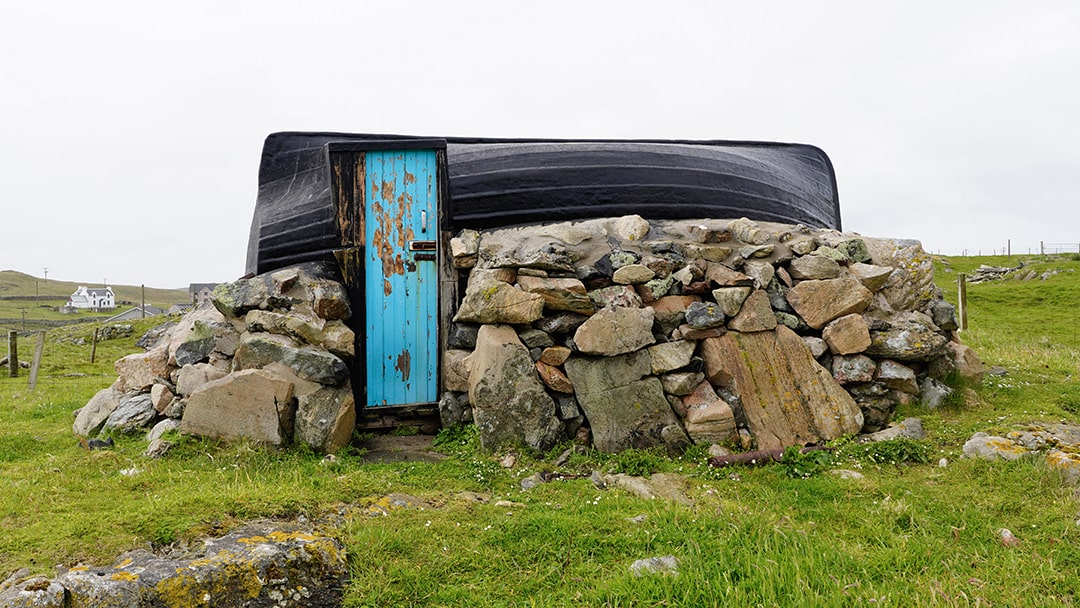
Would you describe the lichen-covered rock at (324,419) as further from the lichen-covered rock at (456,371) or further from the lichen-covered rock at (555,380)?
the lichen-covered rock at (555,380)

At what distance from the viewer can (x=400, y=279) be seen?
833 centimetres

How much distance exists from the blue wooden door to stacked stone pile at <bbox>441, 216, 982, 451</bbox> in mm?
630

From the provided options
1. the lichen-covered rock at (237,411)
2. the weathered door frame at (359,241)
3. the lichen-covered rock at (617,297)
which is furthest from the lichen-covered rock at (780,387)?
the lichen-covered rock at (237,411)

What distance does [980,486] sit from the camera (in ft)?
17.3

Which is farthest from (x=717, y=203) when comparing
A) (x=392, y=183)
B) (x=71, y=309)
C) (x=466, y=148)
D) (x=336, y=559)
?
(x=71, y=309)

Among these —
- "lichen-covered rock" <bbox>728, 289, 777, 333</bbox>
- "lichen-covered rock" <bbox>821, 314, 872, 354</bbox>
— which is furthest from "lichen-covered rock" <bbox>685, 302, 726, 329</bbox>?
"lichen-covered rock" <bbox>821, 314, 872, 354</bbox>

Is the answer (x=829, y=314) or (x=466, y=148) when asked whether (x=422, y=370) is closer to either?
(x=466, y=148)

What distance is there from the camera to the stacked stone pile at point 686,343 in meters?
6.89

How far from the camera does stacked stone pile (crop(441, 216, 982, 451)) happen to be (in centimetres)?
689

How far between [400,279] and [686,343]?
150 inches

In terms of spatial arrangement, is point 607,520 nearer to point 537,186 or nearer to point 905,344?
point 905,344

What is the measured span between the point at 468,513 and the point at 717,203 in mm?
6101

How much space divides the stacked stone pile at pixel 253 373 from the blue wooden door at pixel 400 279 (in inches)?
18.6

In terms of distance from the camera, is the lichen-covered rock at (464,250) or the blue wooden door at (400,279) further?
the blue wooden door at (400,279)
